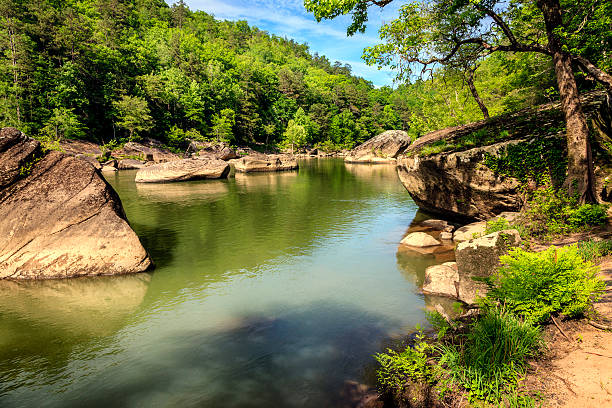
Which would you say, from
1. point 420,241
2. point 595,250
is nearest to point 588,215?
point 595,250

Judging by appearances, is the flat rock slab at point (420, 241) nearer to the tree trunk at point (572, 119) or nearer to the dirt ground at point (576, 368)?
the tree trunk at point (572, 119)

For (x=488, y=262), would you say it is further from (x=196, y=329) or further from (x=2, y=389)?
(x=2, y=389)

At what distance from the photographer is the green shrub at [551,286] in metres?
4.42

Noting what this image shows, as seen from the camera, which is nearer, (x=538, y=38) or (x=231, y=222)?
(x=538, y=38)

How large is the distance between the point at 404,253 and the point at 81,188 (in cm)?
1216

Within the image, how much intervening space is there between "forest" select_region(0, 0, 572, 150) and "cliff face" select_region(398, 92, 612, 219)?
338 cm

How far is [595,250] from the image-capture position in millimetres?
6875

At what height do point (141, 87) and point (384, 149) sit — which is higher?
point (141, 87)

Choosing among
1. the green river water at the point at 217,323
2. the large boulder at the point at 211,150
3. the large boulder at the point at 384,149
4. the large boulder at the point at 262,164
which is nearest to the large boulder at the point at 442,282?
the green river water at the point at 217,323

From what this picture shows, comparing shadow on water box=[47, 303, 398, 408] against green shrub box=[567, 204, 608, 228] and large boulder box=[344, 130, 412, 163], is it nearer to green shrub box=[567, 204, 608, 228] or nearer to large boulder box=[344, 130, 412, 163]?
green shrub box=[567, 204, 608, 228]

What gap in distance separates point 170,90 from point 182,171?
48378 millimetres

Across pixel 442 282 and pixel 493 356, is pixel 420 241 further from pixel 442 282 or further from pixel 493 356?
pixel 493 356

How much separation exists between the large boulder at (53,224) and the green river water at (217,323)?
0.51 m

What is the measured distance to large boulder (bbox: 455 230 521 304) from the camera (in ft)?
25.1
